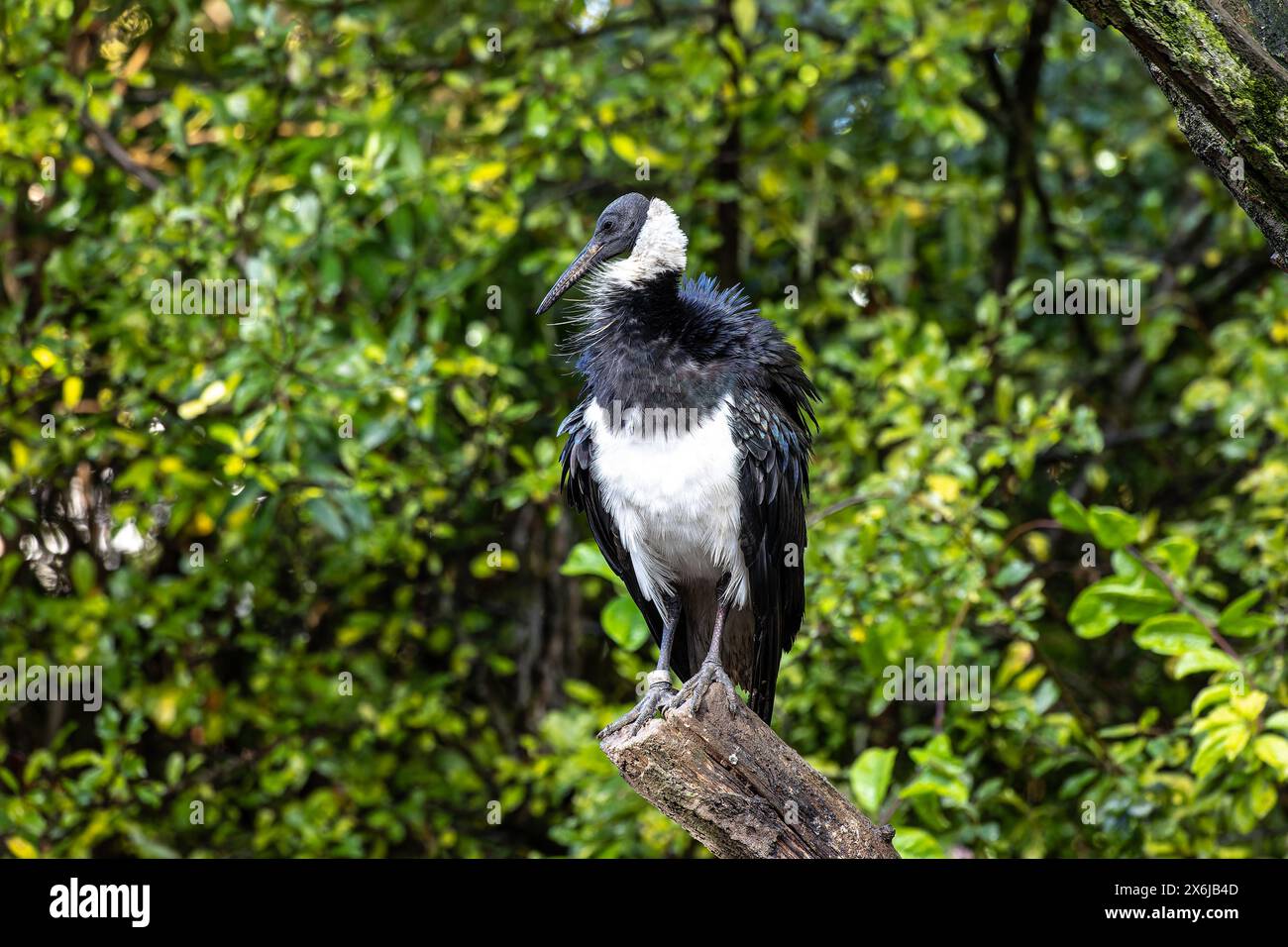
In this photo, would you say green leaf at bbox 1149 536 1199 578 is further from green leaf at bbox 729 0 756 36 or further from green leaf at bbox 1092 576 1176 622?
green leaf at bbox 729 0 756 36

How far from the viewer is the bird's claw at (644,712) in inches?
150

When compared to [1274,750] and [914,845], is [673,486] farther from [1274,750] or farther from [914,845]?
[1274,750]

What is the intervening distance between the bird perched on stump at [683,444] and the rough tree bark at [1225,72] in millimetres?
1651

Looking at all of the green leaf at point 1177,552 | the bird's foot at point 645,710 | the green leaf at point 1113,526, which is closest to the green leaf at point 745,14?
the green leaf at point 1113,526

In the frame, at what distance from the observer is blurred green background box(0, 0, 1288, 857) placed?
17.7 feet

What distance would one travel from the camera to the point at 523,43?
21.3 feet

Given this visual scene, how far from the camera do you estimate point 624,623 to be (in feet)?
16.0

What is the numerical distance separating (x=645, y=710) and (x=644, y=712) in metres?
0.01

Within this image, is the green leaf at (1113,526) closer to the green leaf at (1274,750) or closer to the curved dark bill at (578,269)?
the green leaf at (1274,750)

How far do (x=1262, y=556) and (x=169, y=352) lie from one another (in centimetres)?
486

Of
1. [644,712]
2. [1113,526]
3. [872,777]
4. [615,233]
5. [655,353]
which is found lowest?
[872,777]

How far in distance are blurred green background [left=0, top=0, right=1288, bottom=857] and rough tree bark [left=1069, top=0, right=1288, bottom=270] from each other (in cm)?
202

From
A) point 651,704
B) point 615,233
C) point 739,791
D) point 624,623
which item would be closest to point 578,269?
point 615,233

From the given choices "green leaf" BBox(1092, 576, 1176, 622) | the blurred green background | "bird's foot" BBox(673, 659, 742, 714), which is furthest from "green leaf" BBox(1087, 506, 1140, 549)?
"bird's foot" BBox(673, 659, 742, 714)
